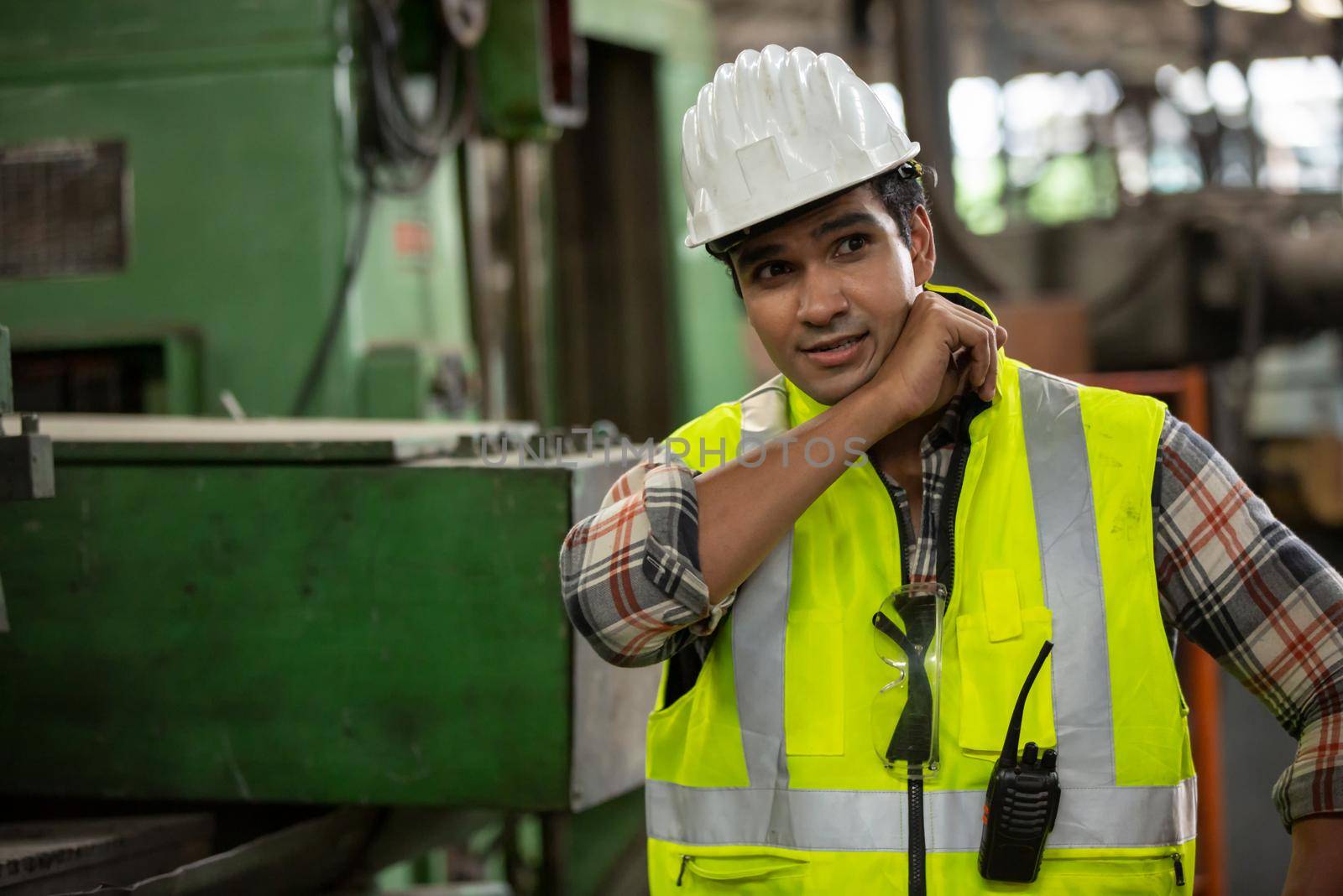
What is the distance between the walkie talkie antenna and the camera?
119 cm

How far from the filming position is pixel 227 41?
2.69 metres

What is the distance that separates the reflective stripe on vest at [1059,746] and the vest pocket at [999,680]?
0.01 metres

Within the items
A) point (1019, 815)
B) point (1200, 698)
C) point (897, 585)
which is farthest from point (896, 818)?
point (1200, 698)

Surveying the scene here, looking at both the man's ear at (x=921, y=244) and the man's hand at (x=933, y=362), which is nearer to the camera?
the man's hand at (x=933, y=362)

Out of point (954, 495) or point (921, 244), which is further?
point (921, 244)

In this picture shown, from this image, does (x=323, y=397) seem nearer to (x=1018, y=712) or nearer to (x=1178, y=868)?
(x=1018, y=712)

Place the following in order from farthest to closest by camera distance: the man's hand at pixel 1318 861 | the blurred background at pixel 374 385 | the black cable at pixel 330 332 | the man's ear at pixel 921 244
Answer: the black cable at pixel 330 332, the blurred background at pixel 374 385, the man's ear at pixel 921 244, the man's hand at pixel 1318 861

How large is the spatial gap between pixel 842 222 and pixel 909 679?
44 centimetres

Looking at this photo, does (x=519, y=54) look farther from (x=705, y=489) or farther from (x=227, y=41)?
(x=705, y=489)

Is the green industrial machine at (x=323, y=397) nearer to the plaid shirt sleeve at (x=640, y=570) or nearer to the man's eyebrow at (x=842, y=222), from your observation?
the plaid shirt sleeve at (x=640, y=570)

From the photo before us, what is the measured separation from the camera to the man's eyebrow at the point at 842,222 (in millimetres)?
1284

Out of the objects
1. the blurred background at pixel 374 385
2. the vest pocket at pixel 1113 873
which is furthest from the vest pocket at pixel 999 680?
the blurred background at pixel 374 385

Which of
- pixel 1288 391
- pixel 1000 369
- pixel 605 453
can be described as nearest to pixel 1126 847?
pixel 1000 369

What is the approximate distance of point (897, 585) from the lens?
49.9 inches
